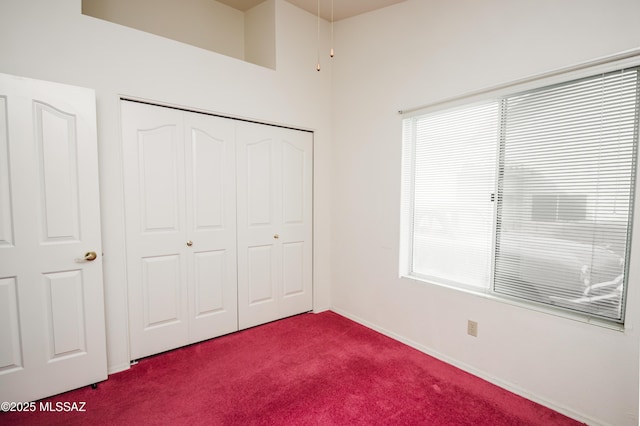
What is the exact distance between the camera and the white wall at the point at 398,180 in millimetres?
1778

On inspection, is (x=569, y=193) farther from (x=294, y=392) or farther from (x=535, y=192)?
(x=294, y=392)

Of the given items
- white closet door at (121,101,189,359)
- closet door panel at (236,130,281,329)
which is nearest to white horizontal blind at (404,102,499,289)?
closet door panel at (236,130,281,329)

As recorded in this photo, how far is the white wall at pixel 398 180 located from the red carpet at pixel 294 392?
0.23 metres

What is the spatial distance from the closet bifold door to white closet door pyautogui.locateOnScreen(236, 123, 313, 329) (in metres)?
0.14

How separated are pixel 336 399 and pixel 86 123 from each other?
2587mm

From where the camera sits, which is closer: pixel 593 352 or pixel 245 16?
pixel 593 352

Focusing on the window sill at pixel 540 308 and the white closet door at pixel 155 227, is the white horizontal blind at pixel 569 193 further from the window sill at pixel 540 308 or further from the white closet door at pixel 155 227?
the white closet door at pixel 155 227

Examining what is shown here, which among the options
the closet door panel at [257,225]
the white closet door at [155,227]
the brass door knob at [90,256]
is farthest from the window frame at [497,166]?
the brass door knob at [90,256]

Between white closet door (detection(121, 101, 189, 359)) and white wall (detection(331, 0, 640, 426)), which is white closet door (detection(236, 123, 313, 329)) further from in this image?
white closet door (detection(121, 101, 189, 359))

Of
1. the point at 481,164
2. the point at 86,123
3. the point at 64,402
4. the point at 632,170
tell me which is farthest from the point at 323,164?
the point at 64,402

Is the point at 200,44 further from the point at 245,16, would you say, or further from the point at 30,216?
the point at 30,216

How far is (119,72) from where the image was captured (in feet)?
7.57

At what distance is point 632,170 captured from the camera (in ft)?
5.67

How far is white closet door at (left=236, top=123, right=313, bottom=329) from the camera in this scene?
3.07 m
